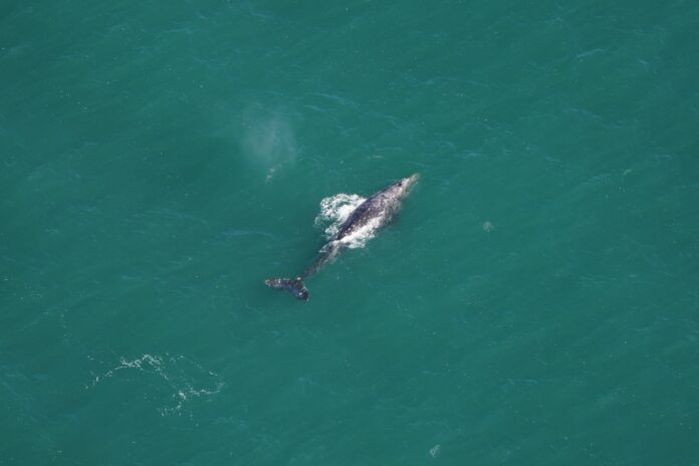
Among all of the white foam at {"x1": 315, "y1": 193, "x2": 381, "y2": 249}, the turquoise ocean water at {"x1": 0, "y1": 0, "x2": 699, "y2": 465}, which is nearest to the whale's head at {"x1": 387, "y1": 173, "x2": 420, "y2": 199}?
the turquoise ocean water at {"x1": 0, "y1": 0, "x2": 699, "y2": 465}

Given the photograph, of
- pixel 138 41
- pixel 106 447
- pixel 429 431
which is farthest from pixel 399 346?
pixel 138 41

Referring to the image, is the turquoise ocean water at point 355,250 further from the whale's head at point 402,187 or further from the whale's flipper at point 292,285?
the whale's flipper at point 292,285

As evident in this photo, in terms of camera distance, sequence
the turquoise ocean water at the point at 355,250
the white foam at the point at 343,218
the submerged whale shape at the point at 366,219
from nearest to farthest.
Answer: the turquoise ocean water at the point at 355,250 → the submerged whale shape at the point at 366,219 → the white foam at the point at 343,218

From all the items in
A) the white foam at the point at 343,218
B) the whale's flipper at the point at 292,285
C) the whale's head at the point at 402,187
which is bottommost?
the whale's flipper at the point at 292,285

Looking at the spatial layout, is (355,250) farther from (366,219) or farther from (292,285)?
(292,285)

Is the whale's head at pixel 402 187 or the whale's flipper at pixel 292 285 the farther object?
the whale's head at pixel 402 187

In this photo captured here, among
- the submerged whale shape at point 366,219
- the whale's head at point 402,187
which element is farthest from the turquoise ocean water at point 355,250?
the submerged whale shape at point 366,219
